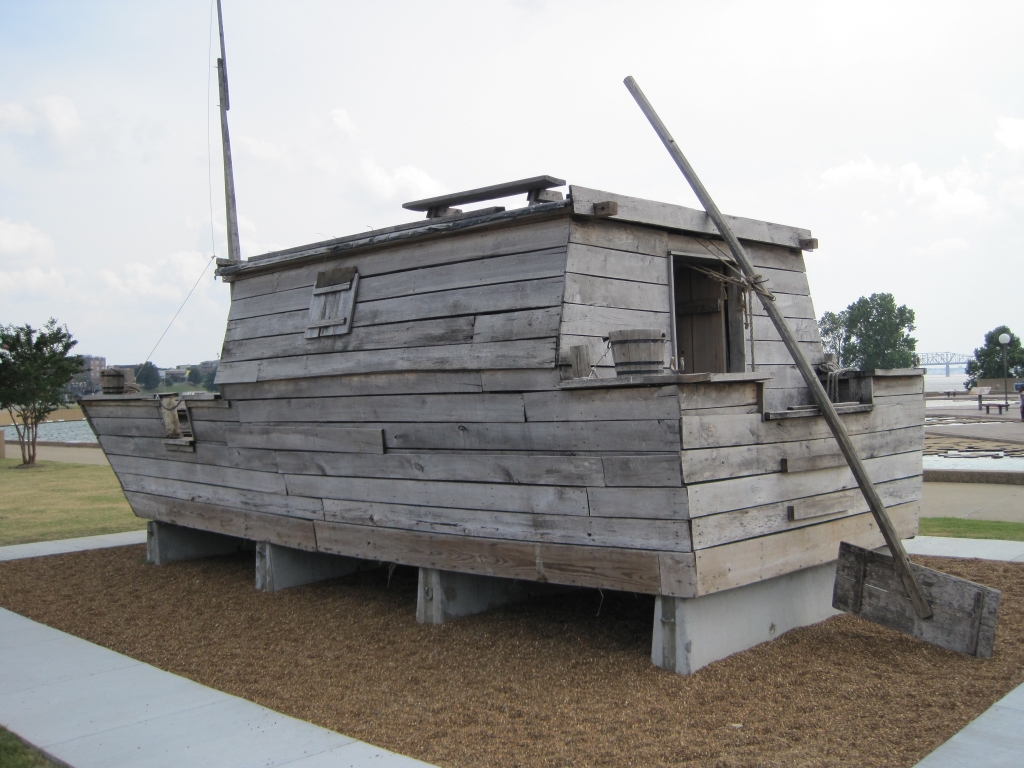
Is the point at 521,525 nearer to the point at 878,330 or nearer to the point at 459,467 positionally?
the point at 459,467

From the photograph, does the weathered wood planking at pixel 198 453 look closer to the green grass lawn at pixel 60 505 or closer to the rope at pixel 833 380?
the green grass lawn at pixel 60 505

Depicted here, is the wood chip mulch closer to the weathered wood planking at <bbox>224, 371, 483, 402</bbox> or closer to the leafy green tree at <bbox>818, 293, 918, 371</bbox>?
the weathered wood planking at <bbox>224, 371, 483, 402</bbox>

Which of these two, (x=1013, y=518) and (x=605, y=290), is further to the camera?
(x=1013, y=518)

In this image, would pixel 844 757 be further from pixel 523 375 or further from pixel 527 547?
pixel 523 375

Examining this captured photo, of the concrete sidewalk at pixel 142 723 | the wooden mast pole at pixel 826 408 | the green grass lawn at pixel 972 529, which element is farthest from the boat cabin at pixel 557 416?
the green grass lawn at pixel 972 529

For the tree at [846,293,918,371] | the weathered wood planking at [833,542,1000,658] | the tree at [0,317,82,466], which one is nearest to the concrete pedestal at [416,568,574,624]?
the weathered wood planking at [833,542,1000,658]

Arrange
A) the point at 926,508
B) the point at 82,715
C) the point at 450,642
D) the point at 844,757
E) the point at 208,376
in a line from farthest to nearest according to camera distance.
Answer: the point at 926,508 < the point at 208,376 < the point at 450,642 < the point at 82,715 < the point at 844,757

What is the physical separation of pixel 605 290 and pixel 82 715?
426 centimetres

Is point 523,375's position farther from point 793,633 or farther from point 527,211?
point 793,633

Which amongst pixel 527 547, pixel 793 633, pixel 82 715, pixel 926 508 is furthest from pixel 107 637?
pixel 926 508

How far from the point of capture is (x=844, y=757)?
13.8 feet

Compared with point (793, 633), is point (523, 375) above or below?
above

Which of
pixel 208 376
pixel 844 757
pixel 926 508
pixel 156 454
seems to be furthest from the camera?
pixel 926 508

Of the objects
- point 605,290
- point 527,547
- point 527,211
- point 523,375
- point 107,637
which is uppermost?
point 527,211
